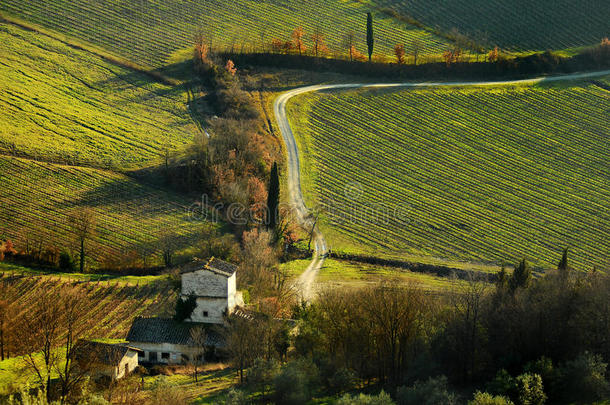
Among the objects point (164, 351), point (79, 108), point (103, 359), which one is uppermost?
point (79, 108)

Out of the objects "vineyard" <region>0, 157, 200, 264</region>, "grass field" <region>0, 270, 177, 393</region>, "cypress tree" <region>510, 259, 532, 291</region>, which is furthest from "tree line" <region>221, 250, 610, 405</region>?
"vineyard" <region>0, 157, 200, 264</region>

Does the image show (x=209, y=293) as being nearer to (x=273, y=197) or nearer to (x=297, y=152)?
(x=273, y=197)

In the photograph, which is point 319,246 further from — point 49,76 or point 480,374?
point 49,76

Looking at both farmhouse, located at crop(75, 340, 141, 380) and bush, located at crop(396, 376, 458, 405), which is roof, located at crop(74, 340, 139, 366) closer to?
farmhouse, located at crop(75, 340, 141, 380)

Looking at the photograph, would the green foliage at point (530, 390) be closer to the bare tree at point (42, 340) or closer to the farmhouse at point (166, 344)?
the farmhouse at point (166, 344)

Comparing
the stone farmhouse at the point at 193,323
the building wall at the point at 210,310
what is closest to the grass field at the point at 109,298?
the stone farmhouse at the point at 193,323

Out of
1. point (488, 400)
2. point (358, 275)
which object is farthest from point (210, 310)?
point (488, 400)
